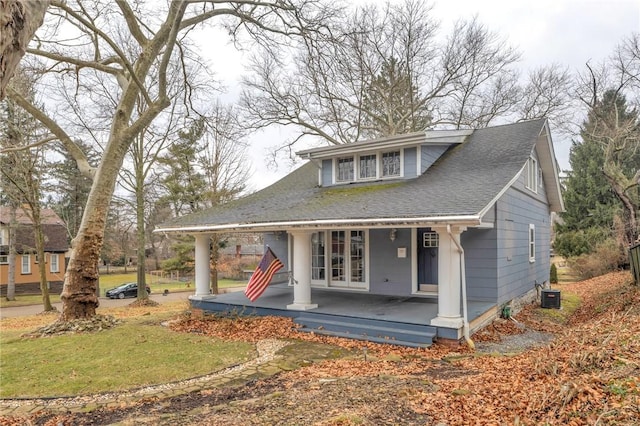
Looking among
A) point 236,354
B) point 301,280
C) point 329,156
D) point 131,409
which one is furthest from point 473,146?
point 131,409

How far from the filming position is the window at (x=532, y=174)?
40.4 ft

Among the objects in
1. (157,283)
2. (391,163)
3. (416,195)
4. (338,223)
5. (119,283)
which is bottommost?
(119,283)

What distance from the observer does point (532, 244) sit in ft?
42.4

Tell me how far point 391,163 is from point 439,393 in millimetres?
8226

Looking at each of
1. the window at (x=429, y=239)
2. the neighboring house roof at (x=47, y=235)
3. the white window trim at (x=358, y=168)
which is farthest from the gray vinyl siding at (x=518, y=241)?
the neighboring house roof at (x=47, y=235)

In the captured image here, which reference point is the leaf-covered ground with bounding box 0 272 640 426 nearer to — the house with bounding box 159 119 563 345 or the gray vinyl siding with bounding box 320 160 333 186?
the house with bounding box 159 119 563 345

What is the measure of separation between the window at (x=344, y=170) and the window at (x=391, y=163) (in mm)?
1172

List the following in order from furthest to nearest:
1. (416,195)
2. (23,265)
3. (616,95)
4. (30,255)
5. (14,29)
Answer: (30,255) → (23,265) → (616,95) → (416,195) → (14,29)

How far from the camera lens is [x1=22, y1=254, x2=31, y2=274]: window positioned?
1049 inches

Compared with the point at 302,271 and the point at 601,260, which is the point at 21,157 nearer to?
the point at 302,271

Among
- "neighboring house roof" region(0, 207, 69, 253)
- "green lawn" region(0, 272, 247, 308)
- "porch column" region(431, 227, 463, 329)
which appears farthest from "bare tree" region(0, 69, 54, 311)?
"porch column" region(431, 227, 463, 329)

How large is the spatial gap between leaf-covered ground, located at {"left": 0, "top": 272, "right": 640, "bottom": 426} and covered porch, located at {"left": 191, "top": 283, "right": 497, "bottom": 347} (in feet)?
2.56

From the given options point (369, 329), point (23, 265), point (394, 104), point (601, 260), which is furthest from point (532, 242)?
point (23, 265)

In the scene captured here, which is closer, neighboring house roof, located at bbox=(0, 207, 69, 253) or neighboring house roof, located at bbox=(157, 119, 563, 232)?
neighboring house roof, located at bbox=(157, 119, 563, 232)
